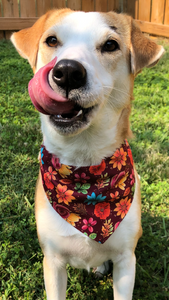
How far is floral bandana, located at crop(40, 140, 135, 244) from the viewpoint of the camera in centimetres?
216

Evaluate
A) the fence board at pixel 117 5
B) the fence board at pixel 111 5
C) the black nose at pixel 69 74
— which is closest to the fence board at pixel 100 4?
the fence board at pixel 111 5

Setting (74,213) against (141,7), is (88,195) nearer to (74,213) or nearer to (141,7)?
(74,213)

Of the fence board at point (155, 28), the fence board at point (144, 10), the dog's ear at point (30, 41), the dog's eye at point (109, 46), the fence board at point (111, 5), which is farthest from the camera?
the fence board at point (111, 5)

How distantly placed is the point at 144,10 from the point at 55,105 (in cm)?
761

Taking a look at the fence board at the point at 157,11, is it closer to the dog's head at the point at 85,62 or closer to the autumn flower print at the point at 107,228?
the dog's head at the point at 85,62

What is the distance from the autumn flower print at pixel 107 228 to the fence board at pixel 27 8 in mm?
8082

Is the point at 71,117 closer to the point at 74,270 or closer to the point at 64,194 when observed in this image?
the point at 64,194

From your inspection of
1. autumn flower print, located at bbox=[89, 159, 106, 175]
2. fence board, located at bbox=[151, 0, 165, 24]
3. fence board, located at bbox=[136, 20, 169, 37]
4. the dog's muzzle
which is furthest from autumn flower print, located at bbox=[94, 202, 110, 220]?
fence board, located at bbox=[151, 0, 165, 24]

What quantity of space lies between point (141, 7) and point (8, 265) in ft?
25.7

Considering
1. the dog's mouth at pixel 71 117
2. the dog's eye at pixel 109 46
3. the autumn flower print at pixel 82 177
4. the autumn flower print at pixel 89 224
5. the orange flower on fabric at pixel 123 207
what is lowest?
the autumn flower print at pixel 89 224

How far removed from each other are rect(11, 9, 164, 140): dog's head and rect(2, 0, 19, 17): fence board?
7.07 meters

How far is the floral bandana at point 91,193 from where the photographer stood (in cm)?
216

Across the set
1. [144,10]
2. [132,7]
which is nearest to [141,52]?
[144,10]

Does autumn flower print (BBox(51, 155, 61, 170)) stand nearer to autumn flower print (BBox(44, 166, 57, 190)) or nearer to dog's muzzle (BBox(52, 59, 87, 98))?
autumn flower print (BBox(44, 166, 57, 190))
